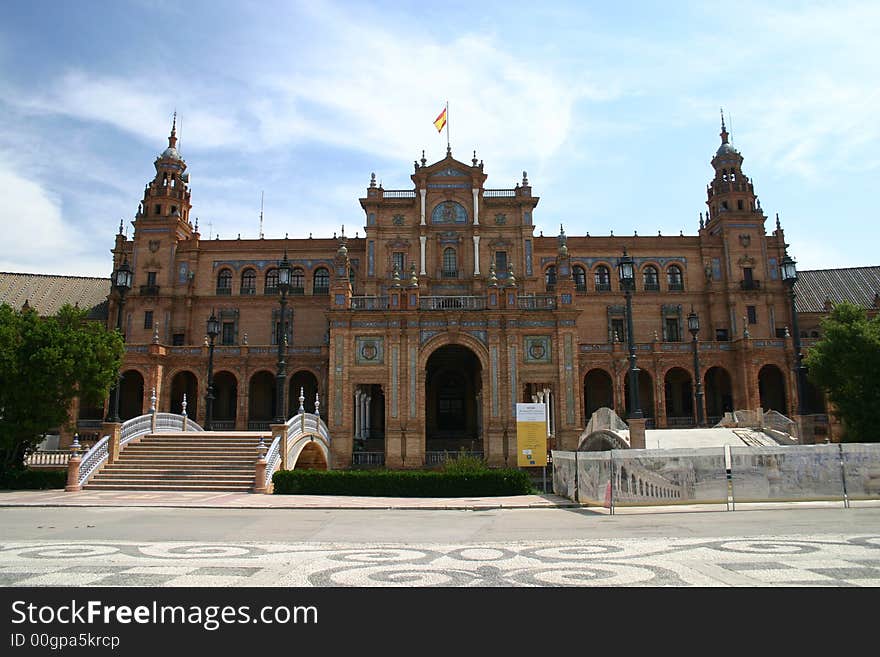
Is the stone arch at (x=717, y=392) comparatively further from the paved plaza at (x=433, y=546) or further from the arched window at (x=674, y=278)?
the paved plaza at (x=433, y=546)

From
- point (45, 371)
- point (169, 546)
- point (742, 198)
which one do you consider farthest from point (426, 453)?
point (742, 198)

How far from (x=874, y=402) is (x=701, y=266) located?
27.6 meters

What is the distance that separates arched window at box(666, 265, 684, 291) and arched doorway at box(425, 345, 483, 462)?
21417 mm

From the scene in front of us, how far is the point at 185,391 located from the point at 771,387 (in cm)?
4898

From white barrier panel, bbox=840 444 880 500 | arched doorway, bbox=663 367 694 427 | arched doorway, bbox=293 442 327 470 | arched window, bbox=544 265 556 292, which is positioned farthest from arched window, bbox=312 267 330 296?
white barrier panel, bbox=840 444 880 500

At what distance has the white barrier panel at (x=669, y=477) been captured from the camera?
18.1m

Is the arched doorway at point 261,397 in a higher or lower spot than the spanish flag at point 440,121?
lower

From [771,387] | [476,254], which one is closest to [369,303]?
[476,254]

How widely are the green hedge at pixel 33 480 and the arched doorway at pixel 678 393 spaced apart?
1708 inches

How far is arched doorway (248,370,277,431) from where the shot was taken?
5325 centimetres

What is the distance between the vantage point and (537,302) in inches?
1453

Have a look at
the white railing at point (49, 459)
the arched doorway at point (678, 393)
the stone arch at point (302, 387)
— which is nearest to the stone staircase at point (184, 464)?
the white railing at point (49, 459)
